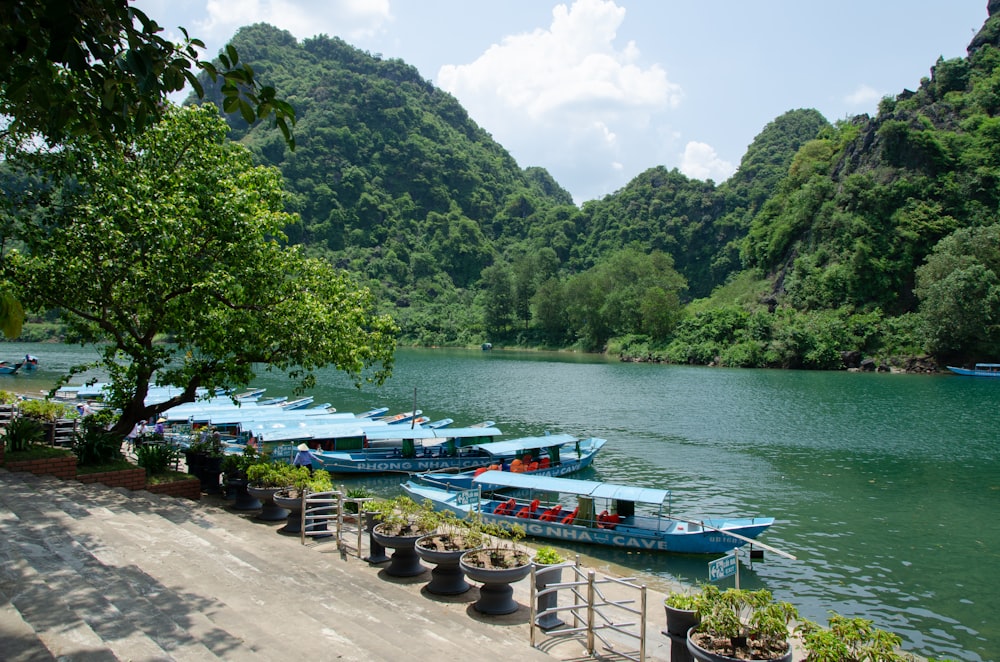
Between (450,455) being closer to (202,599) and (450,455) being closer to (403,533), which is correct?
(403,533)

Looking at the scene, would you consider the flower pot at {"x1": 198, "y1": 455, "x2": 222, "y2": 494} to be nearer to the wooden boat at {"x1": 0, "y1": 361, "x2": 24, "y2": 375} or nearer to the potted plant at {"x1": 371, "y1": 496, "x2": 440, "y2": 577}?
the potted plant at {"x1": 371, "y1": 496, "x2": 440, "y2": 577}

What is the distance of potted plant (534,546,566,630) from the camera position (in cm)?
866

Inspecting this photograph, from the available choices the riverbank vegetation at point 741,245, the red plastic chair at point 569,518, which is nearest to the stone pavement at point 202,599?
the red plastic chair at point 569,518

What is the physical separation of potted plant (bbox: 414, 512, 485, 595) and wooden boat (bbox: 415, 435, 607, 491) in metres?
15.3

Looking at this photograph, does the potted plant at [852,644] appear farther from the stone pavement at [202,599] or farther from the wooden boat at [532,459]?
the wooden boat at [532,459]

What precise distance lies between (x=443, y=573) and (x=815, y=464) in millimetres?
25566

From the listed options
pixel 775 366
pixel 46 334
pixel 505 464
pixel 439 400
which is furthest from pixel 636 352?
pixel 46 334

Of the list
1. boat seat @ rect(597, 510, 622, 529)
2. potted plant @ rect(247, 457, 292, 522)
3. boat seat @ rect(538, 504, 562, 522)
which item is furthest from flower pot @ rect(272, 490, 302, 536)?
boat seat @ rect(597, 510, 622, 529)

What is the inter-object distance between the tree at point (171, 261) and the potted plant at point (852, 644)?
40.0 ft

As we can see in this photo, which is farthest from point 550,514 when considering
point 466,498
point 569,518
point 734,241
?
point 734,241

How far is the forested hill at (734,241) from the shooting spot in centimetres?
7581

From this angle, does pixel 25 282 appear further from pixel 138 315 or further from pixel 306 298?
pixel 306 298

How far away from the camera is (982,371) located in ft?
213

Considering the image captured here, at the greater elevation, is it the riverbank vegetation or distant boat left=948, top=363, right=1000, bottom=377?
the riverbank vegetation
